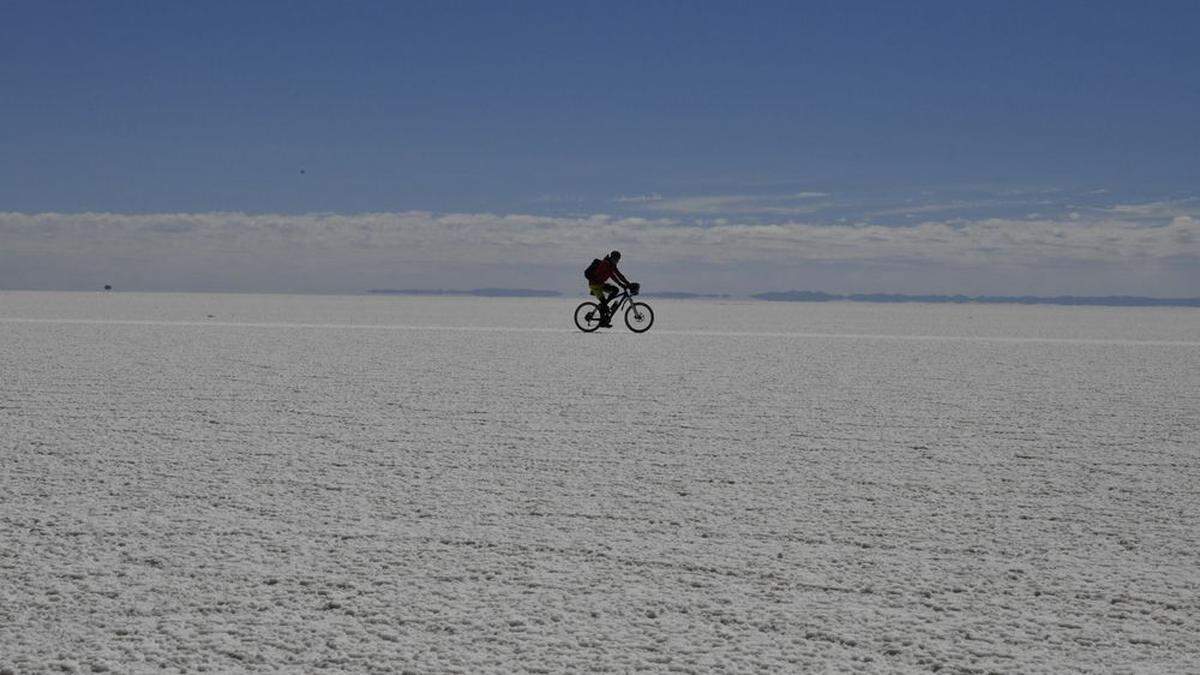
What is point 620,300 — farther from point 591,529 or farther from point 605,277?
point 591,529

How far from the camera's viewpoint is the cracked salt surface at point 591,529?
3.11 metres

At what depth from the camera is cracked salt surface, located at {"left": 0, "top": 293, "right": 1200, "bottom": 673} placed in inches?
122

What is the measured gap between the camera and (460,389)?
10000mm

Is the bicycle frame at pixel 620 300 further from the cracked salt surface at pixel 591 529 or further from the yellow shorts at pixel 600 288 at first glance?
the cracked salt surface at pixel 591 529

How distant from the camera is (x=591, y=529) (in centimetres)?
446

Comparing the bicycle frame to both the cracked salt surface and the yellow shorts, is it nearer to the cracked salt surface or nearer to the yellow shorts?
the yellow shorts

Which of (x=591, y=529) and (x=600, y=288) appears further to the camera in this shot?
(x=600, y=288)

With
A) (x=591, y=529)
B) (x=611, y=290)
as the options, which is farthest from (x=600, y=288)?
(x=591, y=529)

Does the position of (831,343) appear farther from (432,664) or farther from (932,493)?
(432,664)

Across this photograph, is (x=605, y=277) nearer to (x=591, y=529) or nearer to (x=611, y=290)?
(x=611, y=290)

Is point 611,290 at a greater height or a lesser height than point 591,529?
greater

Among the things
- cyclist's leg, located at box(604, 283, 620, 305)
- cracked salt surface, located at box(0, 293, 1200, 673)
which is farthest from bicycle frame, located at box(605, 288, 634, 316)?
cracked salt surface, located at box(0, 293, 1200, 673)

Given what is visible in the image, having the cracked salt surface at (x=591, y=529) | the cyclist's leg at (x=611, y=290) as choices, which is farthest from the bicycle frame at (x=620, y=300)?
the cracked salt surface at (x=591, y=529)

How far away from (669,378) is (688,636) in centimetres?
842
